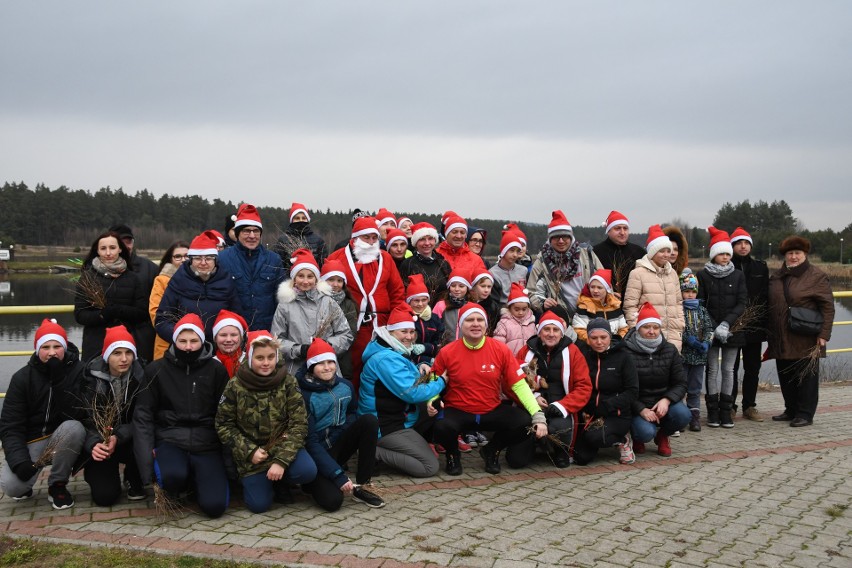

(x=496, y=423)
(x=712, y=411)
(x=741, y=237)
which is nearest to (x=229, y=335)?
(x=496, y=423)

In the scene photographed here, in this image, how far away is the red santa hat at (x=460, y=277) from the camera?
7289 millimetres

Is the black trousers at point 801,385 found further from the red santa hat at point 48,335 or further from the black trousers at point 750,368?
the red santa hat at point 48,335

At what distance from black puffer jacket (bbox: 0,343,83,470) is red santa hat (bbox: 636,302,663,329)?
5105 mm

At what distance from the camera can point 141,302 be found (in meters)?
6.69

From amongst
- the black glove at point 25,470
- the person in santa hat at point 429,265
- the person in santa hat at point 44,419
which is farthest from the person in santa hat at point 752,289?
the black glove at point 25,470

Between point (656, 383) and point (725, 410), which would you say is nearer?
point (656, 383)

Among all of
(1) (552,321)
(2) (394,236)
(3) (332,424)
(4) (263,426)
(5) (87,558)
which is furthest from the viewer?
(2) (394,236)

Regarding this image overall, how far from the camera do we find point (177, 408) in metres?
5.46

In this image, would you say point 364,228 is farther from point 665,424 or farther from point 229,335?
point 665,424

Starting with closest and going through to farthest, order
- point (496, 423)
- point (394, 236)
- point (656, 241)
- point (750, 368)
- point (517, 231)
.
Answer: point (496, 423) < point (656, 241) < point (394, 236) < point (517, 231) < point (750, 368)

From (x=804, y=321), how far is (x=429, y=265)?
14.6 ft

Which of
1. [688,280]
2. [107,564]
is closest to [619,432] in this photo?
[688,280]

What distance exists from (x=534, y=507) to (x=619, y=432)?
5.61 feet

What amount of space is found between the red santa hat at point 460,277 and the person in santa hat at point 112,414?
312 centimetres
